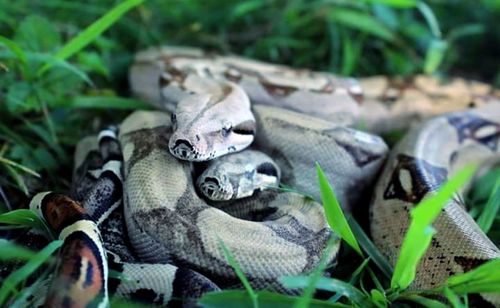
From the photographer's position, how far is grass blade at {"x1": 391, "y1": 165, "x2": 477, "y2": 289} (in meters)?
2.55

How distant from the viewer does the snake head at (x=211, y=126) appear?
3777 mm

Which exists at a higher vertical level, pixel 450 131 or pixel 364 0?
pixel 364 0

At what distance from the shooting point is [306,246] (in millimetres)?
3508

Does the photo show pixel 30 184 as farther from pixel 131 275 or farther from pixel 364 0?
pixel 364 0

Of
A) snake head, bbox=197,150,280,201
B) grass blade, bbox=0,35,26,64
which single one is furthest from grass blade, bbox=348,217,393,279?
grass blade, bbox=0,35,26,64

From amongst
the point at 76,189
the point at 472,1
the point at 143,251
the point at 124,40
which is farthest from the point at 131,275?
the point at 472,1

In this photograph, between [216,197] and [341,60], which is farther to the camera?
[341,60]

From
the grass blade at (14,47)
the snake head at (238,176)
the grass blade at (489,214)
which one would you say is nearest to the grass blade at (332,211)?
the snake head at (238,176)

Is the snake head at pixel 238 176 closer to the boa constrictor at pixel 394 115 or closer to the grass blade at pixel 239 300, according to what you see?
the boa constrictor at pixel 394 115

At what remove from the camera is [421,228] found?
8.77 ft

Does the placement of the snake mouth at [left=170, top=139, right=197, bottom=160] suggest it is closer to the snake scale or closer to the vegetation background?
the snake scale

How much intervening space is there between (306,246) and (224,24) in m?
3.92

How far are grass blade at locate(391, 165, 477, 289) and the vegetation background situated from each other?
1.44 metres

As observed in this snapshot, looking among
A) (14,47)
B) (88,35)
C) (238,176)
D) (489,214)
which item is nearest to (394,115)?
(489,214)
